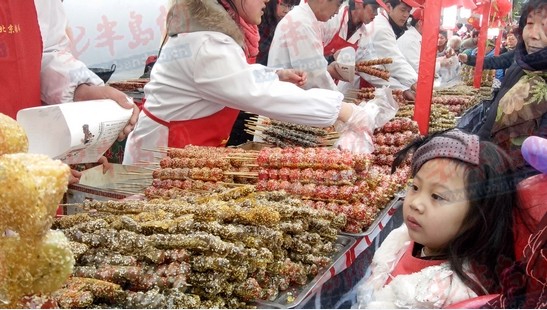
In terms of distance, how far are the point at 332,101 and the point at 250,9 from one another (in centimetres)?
72

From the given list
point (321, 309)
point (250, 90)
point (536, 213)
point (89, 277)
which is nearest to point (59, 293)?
point (89, 277)

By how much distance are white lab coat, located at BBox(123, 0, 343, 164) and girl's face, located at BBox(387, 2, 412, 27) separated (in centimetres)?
218

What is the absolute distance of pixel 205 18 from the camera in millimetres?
2883

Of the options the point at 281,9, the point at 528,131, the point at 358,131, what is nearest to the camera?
the point at 528,131

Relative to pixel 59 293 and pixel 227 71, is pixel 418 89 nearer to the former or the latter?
pixel 227 71

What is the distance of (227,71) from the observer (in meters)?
2.84

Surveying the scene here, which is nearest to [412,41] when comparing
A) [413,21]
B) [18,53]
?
[413,21]

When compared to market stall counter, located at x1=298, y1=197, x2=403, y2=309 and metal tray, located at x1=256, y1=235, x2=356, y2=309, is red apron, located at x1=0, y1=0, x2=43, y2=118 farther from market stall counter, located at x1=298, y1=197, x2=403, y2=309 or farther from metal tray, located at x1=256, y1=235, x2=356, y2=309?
market stall counter, located at x1=298, y1=197, x2=403, y2=309

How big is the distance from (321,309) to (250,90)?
1416mm

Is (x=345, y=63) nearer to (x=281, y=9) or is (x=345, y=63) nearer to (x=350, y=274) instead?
(x=281, y=9)

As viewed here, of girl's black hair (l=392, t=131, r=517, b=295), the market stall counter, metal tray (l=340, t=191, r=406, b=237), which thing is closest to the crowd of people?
girl's black hair (l=392, t=131, r=517, b=295)

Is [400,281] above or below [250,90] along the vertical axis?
below

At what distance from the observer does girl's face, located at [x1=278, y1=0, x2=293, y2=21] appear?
12.5 feet

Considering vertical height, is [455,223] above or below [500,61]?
below
